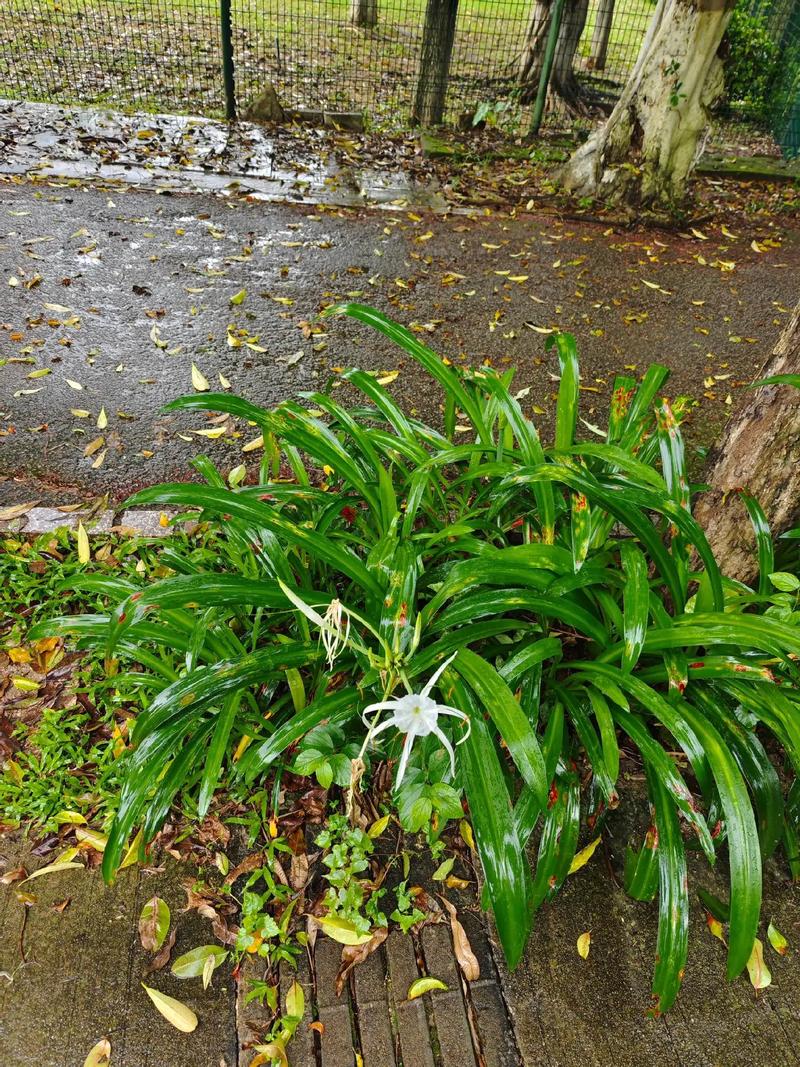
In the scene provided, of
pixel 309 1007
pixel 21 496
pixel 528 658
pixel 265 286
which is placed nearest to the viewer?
pixel 309 1007

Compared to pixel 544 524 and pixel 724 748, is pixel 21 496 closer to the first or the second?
pixel 544 524

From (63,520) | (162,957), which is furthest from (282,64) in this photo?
(162,957)

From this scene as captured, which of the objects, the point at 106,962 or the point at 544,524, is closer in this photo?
the point at 106,962

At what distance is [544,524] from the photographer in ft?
6.25

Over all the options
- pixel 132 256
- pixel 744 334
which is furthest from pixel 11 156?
pixel 744 334

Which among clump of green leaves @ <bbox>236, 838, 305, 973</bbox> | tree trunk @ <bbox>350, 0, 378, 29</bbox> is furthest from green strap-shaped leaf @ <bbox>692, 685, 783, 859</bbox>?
tree trunk @ <bbox>350, 0, 378, 29</bbox>

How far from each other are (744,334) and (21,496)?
3791 millimetres

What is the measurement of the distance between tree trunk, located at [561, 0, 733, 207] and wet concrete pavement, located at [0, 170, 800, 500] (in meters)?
0.42

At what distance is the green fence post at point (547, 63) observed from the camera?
5.64 m

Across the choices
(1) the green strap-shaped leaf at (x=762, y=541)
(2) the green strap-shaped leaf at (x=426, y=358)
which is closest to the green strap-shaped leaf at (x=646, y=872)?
(1) the green strap-shaped leaf at (x=762, y=541)

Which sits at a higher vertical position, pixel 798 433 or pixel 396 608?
pixel 798 433

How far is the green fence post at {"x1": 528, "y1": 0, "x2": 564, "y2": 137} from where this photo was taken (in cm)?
564

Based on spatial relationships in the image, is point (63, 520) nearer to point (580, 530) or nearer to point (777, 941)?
point (580, 530)

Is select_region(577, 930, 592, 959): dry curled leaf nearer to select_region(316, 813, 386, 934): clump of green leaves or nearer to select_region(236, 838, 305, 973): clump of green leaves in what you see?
select_region(316, 813, 386, 934): clump of green leaves
